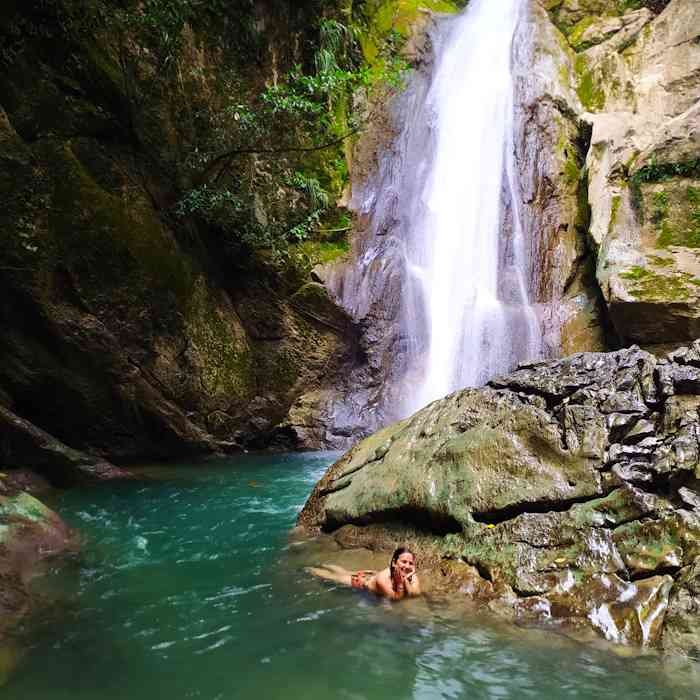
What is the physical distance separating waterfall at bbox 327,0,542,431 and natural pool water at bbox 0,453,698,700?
7.14 m

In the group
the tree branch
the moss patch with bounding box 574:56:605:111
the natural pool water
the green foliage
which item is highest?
the moss patch with bounding box 574:56:605:111

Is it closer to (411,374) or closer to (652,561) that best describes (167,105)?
(411,374)

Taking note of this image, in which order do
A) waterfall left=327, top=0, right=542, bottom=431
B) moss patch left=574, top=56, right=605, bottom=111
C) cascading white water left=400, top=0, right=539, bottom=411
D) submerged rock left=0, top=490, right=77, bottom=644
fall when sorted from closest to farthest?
submerged rock left=0, top=490, right=77, bottom=644 → waterfall left=327, top=0, right=542, bottom=431 → cascading white water left=400, top=0, right=539, bottom=411 → moss patch left=574, top=56, right=605, bottom=111

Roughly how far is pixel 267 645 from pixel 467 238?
1232 centimetres

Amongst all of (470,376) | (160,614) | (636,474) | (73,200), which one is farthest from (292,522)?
(470,376)

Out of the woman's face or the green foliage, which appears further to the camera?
the green foliage

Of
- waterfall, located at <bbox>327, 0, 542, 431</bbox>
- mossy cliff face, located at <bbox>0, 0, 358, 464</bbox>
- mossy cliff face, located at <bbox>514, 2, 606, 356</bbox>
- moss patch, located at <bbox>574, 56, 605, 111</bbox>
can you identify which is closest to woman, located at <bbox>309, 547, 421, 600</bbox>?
mossy cliff face, located at <bbox>0, 0, 358, 464</bbox>

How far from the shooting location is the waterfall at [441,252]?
1269 cm

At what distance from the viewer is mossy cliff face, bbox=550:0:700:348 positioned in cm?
1062

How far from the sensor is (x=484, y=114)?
16312mm

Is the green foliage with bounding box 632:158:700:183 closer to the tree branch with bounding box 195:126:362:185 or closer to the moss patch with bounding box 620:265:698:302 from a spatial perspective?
the moss patch with bounding box 620:265:698:302

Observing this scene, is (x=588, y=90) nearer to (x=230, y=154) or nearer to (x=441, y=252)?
(x=441, y=252)

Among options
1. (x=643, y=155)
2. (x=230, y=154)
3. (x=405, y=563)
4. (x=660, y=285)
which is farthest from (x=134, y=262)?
(x=643, y=155)

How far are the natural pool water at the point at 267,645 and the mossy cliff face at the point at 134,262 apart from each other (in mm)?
4335
